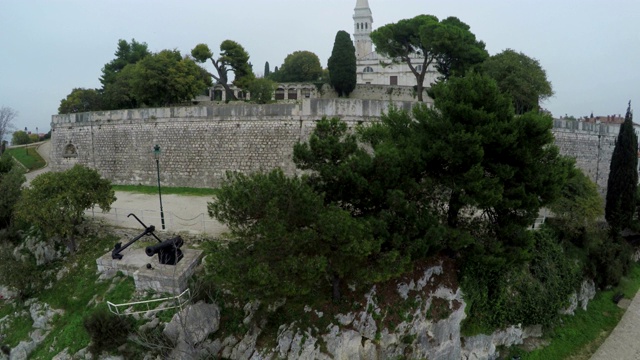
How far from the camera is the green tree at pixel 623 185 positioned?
44.0 feet

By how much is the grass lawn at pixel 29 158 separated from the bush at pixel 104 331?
21.8 meters

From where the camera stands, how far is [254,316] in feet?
27.6

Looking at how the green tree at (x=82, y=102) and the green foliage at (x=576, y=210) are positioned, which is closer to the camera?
the green foliage at (x=576, y=210)

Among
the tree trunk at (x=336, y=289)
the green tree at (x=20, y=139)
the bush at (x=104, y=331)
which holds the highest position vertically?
the green tree at (x=20, y=139)

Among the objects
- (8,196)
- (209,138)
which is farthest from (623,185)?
(8,196)

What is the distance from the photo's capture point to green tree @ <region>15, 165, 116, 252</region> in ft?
33.4

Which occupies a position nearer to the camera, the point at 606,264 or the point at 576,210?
the point at 576,210

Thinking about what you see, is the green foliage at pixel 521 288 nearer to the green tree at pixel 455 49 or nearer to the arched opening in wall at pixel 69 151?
the green tree at pixel 455 49

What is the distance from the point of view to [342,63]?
28219 millimetres

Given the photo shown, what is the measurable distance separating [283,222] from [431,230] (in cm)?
325

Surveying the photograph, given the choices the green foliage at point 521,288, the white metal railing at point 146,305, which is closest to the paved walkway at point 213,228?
the green foliage at point 521,288

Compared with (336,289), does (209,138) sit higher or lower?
higher

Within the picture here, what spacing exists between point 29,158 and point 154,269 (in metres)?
24.5

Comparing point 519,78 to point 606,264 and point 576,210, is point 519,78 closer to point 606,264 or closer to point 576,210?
point 576,210
